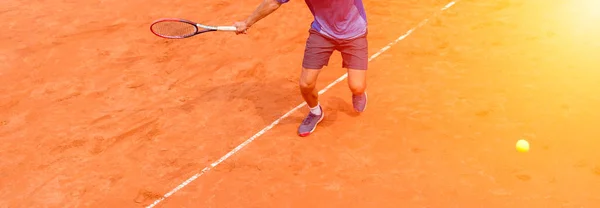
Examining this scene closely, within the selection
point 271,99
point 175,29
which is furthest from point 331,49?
point 175,29

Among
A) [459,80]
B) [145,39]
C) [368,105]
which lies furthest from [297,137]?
[145,39]

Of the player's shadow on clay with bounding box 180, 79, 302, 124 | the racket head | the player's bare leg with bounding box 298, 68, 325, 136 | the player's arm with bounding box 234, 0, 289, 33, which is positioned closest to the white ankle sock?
the player's bare leg with bounding box 298, 68, 325, 136

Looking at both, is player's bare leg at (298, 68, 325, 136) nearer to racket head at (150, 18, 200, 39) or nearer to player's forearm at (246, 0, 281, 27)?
player's forearm at (246, 0, 281, 27)

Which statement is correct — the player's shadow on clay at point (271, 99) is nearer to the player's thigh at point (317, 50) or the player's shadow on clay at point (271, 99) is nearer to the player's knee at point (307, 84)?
the player's knee at point (307, 84)

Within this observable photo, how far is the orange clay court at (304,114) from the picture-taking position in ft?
16.4

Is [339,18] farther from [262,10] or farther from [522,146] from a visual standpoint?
[522,146]


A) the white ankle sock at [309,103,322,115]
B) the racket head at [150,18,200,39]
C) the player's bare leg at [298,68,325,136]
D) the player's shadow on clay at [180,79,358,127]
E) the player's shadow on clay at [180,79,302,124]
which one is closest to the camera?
the player's bare leg at [298,68,325,136]

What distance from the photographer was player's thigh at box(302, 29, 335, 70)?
530 cm

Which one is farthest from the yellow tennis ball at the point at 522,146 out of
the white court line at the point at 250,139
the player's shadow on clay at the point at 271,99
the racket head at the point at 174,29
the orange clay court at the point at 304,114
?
the racket head at the point at 174,29

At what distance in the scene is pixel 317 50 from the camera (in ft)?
17.5

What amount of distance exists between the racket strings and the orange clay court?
2.69 feet

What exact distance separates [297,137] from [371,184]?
1022mm

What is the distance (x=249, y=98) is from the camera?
21.5 ft

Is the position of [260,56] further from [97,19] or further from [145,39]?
[97,19]
